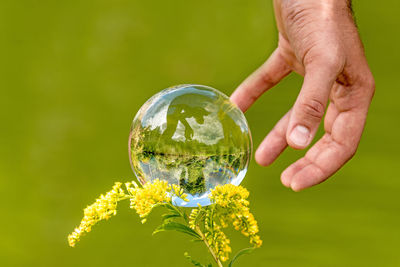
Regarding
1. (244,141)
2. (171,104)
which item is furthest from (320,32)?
(171,104)

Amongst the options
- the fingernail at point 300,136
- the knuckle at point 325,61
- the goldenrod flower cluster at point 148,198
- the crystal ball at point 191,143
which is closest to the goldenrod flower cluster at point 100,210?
the goldenrod flower cluster at point 148,198

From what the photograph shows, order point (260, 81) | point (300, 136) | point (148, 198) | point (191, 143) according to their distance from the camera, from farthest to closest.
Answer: point (260, 81) < point (300, 136) < point (191, 143) < point (148, 198)

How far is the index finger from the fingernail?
1.21m

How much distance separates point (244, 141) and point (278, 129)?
1105 mm

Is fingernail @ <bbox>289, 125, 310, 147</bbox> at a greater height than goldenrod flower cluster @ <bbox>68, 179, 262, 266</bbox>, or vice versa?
fingernail @ <bbox>289, 125, 310, 147</bbox>

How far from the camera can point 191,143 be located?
4.91ft

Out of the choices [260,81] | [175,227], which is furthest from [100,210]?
[260,81]

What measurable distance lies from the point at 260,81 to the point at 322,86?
119 centimetres

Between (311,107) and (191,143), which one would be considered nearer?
(191,143)

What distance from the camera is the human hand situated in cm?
166

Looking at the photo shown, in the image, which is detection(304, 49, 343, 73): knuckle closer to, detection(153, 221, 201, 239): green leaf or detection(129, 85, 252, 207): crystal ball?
detection(129, 85, 252, 207): crystal ball

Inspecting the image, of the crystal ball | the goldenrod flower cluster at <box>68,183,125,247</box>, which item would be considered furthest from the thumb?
the goldenrod flower cluster at <box>68,183,125,247</box>

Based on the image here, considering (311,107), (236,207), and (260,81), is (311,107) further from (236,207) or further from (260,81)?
(260,81)

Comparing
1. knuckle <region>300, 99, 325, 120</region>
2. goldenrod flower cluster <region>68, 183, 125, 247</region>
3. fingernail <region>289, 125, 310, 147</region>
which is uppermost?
knuckle <region>300, 99, 325, 120</region>
